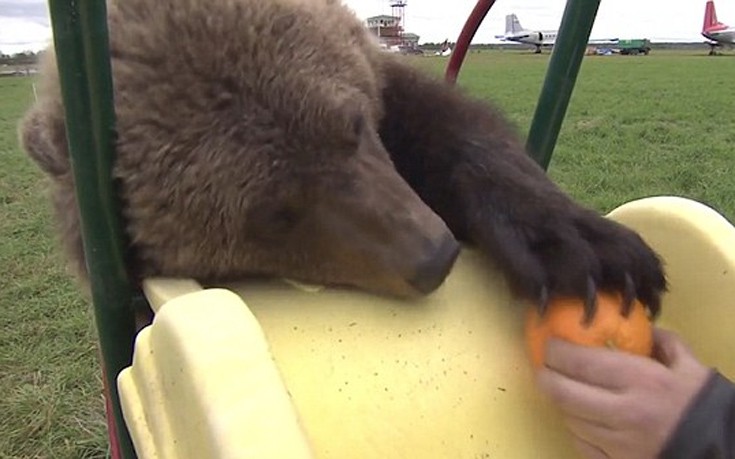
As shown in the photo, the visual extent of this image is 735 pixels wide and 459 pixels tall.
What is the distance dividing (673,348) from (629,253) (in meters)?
0.11

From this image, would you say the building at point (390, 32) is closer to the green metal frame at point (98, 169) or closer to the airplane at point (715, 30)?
the green metal frame at point (98, 169)

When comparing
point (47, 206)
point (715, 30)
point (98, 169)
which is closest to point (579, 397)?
point (98, 169)

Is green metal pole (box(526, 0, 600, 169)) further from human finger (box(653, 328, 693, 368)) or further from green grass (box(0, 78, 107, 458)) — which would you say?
green grass (box(0, 78, 107, 458))

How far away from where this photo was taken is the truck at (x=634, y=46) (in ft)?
135

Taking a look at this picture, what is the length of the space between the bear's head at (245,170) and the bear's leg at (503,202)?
0.11 meters

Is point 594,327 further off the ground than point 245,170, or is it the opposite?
point 245,170

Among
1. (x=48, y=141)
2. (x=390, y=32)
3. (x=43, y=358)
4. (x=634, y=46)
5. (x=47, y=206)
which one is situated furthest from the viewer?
(x=634, y=46)

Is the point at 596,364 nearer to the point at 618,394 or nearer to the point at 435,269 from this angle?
the point at 618,394

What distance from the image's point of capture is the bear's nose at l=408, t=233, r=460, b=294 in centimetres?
85

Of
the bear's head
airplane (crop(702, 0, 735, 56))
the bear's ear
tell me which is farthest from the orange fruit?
airplane (crop(702, 0, 735, 56))

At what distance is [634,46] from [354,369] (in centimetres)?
4451

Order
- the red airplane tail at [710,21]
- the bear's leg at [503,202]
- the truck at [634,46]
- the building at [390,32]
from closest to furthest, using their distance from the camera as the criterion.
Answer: the bear's leg at [503,202] < the building at [390,32] < the red airplane tail at [710,21] < the truck at [634,46]

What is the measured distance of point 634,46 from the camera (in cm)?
4269

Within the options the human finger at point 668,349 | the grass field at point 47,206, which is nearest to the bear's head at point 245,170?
the human finger at point 668,349
